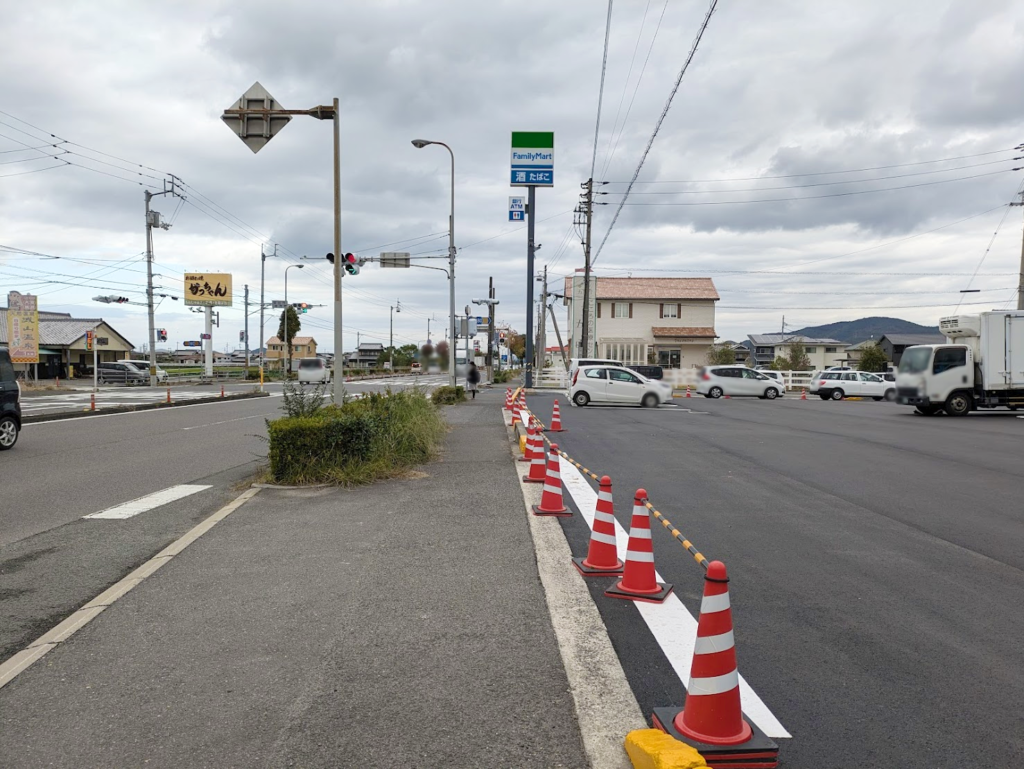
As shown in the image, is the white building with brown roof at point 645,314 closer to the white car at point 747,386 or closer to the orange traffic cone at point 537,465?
the white car at point 747,386

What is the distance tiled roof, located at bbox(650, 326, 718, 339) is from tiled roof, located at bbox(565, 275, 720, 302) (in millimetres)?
2085

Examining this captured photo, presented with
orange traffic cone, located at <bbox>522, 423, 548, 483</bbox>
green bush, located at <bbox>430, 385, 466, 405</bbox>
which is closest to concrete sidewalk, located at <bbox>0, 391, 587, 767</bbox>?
orange traffic cone, located at <bbox>522, 423, 548, 483</bbox>

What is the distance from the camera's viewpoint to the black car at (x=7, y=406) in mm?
13023

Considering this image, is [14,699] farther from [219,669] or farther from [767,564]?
[767,564]

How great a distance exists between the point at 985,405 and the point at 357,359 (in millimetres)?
88085

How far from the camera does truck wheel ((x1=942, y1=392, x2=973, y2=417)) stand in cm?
2141

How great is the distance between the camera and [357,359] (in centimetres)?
10125

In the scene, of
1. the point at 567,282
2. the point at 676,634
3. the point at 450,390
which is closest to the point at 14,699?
the point at 676,634

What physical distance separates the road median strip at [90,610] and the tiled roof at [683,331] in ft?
149

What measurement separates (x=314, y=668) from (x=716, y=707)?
2.03 meters

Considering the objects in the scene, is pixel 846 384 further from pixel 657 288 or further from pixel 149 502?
pixel 149 502

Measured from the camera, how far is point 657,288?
172 feet

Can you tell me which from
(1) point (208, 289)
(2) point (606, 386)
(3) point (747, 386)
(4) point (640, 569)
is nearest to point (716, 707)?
(4) point (640, 569)

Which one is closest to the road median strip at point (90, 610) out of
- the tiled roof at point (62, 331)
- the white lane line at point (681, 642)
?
the white lane line at point (681, 642)
